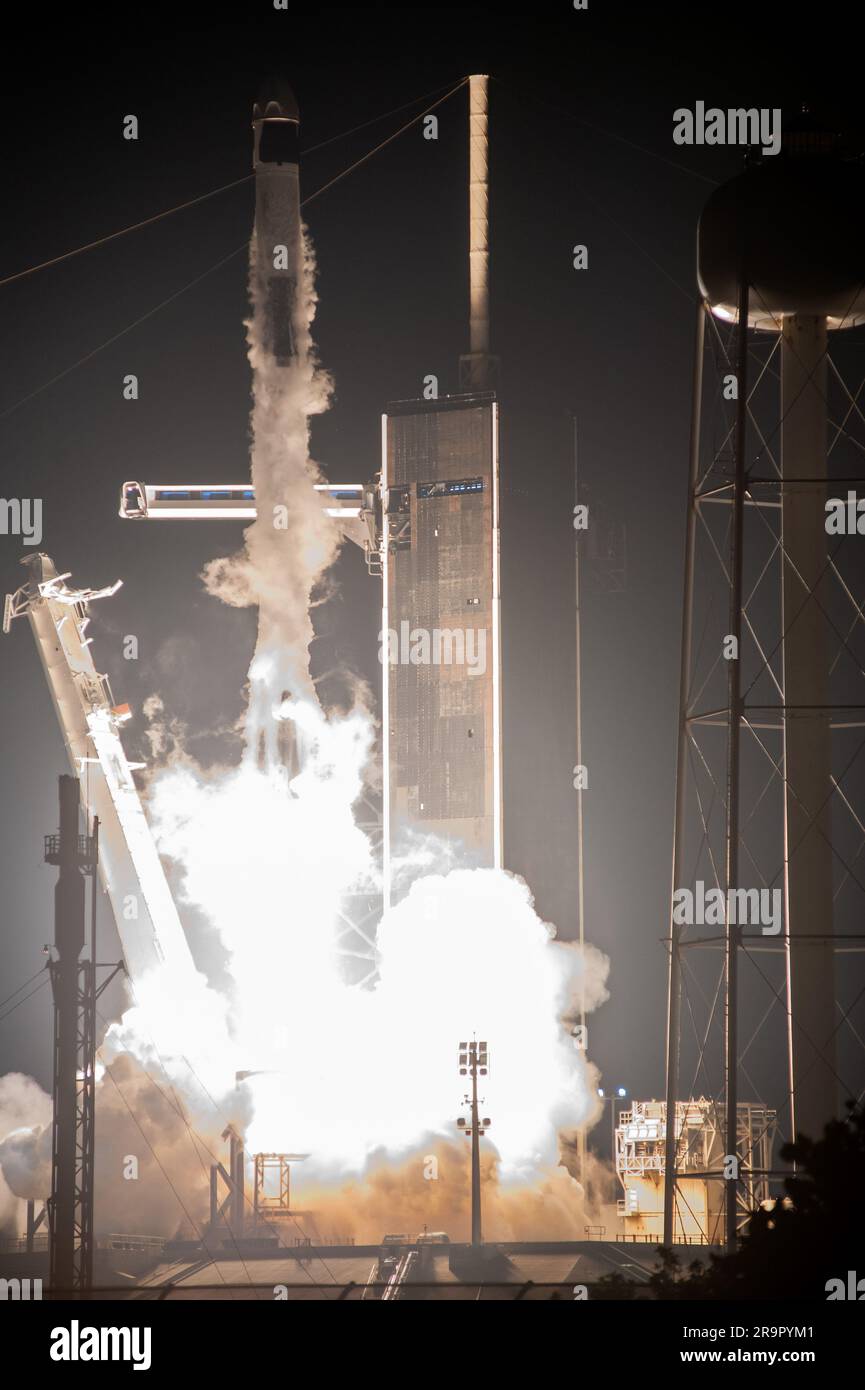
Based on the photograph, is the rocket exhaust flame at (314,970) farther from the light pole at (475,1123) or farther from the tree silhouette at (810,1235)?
the tree silhouette at (810,1235)

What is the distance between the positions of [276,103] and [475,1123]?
26.6 meters

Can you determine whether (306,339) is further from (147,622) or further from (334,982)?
(334,982)

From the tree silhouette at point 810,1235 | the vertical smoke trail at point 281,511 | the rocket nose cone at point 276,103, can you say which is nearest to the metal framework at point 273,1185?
the vertical smoke trail at point 281,511

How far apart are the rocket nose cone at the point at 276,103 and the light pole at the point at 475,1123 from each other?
24451 millimetres

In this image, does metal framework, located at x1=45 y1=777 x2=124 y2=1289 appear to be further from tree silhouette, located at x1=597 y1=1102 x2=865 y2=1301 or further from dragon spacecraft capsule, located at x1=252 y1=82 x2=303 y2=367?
dragon spacecraft capsule, located at x1=252 y1=82 x2=303 y2=367

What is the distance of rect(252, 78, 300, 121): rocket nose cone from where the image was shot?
57469 millimetres

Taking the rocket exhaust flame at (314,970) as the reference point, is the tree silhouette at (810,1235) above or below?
below

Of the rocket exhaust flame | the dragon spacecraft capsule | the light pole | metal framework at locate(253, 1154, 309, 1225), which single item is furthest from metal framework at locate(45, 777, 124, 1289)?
the dragon spacecraft capsule

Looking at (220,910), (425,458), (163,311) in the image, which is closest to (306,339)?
(425,458)

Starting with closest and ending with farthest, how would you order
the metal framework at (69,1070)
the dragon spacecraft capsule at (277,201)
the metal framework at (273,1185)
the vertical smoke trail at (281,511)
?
the metal framework at (69,1070) < the metal framework at (273,1185) < the dragon spacecraft capsule at (277,201) < the vertical smoke trail at (281,511)

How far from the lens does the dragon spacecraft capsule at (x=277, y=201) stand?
189 ft

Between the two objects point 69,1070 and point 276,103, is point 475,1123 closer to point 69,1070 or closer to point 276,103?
point 69,1070

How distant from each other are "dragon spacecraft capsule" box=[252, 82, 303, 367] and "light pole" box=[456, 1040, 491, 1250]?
20366 mm

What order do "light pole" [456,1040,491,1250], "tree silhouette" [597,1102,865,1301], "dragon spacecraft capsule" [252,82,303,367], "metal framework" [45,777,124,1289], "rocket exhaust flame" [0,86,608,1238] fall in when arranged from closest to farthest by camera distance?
"tree silhouette" [597,1102,865,1301] → "metal framework" [45,777,124,1289] → "light pole" [456,1040,491,1250] → "rocket exhaust flame" [0,86,608,1238] → "dragon spacecraft capsule" [252,82,303,367]
